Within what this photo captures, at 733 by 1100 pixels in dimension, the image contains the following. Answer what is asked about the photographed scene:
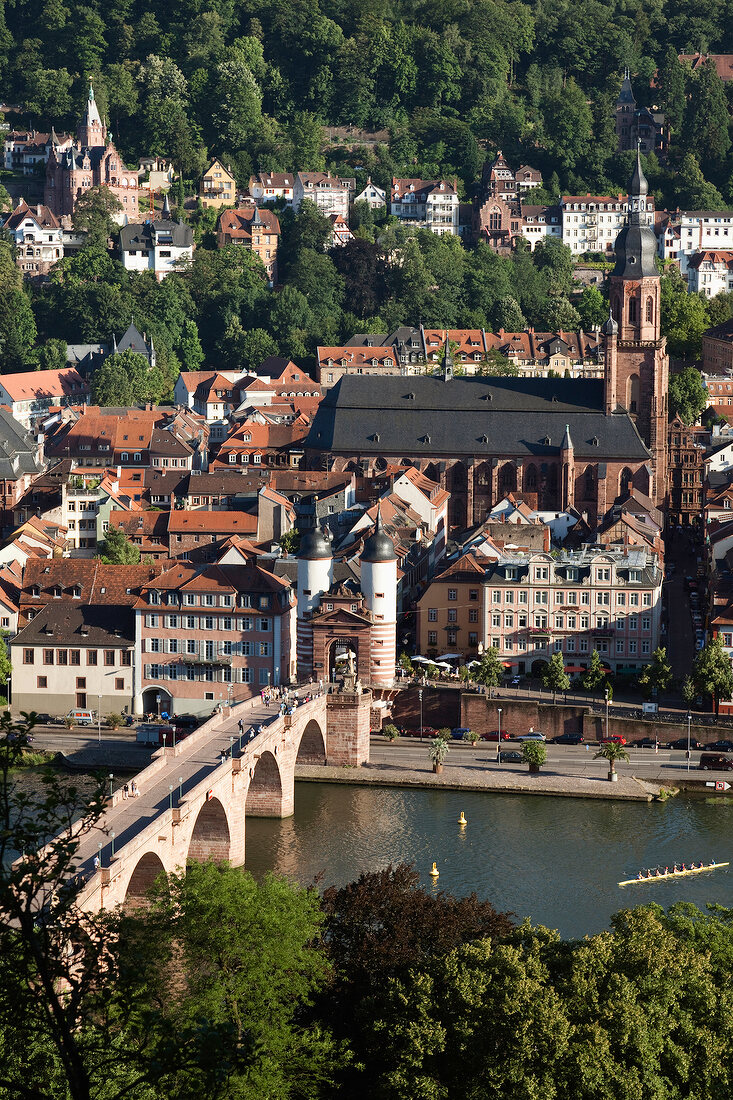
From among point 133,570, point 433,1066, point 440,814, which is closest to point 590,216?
point 133,570

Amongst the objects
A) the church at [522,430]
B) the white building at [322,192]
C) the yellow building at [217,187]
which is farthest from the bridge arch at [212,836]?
the yellow building at [217,187]

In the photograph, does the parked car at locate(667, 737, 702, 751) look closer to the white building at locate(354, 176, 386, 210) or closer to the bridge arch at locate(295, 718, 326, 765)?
the bridge arch at locate(295, 718, 326, 765)

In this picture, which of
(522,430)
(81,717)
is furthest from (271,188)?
(81,717)

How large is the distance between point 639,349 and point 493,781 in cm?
3990

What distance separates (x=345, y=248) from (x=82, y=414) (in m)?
33.2

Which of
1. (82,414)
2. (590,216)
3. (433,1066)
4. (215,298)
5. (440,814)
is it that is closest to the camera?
(433,1066)

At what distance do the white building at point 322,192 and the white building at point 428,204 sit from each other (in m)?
3.92

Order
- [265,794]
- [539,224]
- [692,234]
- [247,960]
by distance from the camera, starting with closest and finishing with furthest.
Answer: [247,960] → [265,794] → [692,234] → [539,224]

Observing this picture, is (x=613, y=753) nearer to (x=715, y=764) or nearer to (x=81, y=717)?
(x=715, y=764)

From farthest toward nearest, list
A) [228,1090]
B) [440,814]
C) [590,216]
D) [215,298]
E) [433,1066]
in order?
[590,216]
[215,298]
[440,814]
[433,1066]
[228,1090]

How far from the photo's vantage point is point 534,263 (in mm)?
138250

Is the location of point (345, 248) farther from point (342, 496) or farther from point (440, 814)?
point (440, 814)

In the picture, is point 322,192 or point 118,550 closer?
point 118,550

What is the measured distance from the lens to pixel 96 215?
13550 cm
